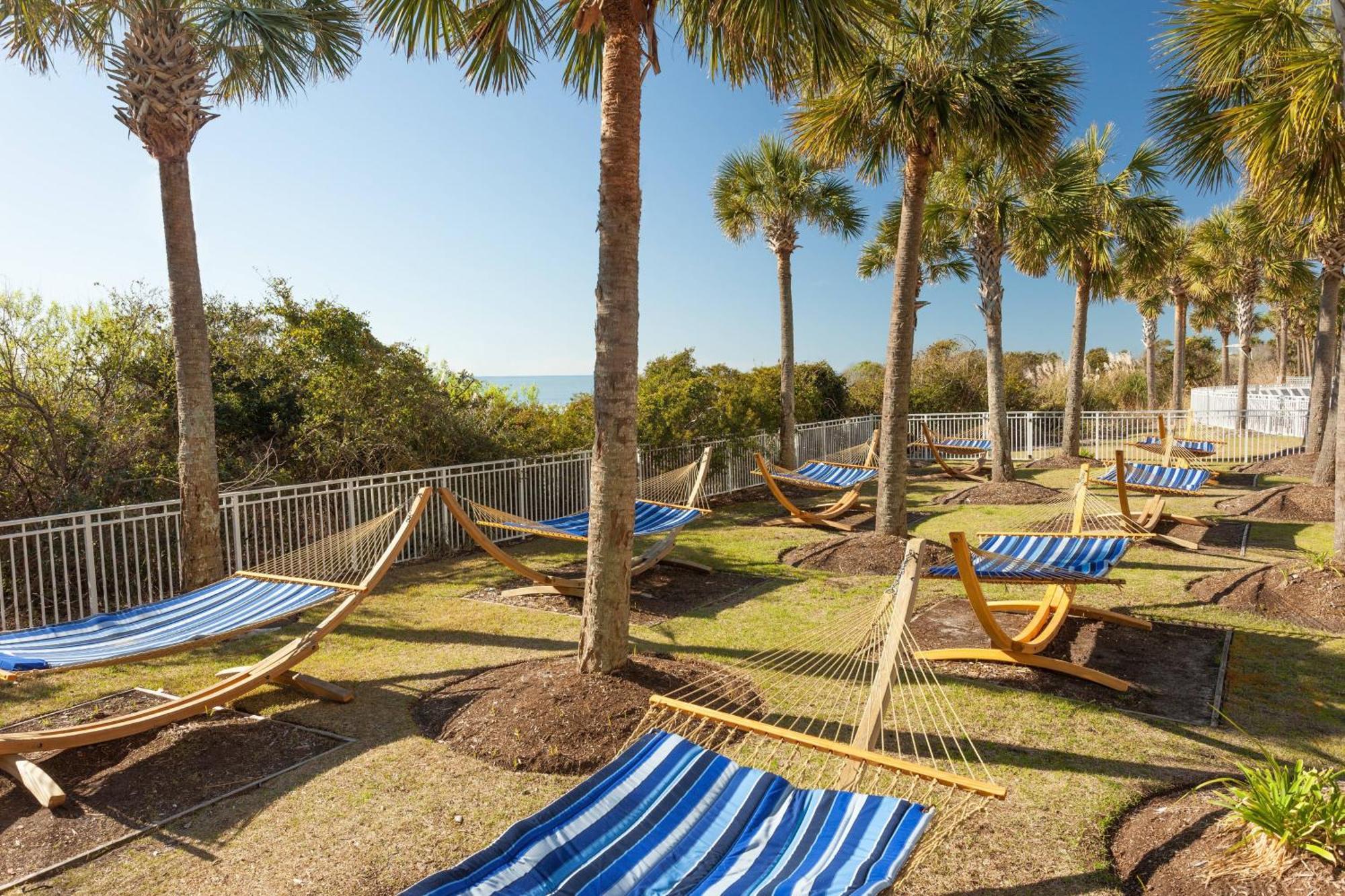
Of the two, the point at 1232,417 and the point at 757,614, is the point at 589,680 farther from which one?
the point at 1232,417

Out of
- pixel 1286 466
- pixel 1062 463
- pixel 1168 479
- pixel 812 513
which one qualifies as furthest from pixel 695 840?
pixel 1062 463

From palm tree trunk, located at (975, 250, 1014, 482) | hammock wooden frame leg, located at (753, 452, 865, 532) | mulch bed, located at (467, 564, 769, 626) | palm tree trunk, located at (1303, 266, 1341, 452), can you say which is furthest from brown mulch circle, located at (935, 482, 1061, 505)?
mulch bed, located at (467, 564, 769, 626)

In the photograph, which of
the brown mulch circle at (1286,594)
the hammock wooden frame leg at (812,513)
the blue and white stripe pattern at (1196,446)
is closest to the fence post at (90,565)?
the hammock wooden frame leg at (812,513)

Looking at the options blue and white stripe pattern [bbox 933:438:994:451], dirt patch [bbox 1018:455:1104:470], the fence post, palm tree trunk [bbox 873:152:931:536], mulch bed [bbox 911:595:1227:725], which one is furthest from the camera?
dirt patch [bbox 1018:455:1104:470]

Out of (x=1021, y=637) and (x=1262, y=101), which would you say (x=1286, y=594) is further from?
(x=1262, y=101)

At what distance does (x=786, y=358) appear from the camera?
15562 mm

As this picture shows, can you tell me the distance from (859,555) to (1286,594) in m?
3.97

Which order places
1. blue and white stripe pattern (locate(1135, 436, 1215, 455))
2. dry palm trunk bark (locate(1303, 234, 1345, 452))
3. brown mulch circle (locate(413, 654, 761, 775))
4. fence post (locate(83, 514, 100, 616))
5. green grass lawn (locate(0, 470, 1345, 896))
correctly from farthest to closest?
blue and white stripe pattern (locate(1135, 436, 1215, 455)) < dry palm trunk bark (locate(1303, 234, 1345, 452)) < fence post (locate(83, 514, 100, 616)) < brown mulch circle (locate(413, 654, 761, 775)) < green grass lawn (locate(0, 470, 1345, 896))

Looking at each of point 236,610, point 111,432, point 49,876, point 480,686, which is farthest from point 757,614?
point 111,432

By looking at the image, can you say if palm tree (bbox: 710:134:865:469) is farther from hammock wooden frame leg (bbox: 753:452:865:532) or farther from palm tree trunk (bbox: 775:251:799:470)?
hammock wooden frame leg (bbox: 753:452:865:532)

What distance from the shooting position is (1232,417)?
70.4 feet

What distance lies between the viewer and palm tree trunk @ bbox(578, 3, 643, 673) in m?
4.65

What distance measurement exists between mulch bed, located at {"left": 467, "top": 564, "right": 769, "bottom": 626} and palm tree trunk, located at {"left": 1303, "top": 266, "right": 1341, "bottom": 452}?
42.5ft

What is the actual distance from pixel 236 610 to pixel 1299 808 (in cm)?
569
